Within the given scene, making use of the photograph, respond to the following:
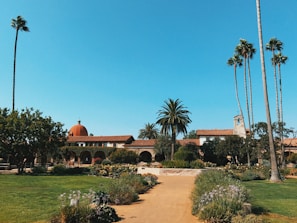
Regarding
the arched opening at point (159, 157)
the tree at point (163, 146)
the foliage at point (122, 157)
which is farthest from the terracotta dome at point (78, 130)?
the tree at point (163, 146)

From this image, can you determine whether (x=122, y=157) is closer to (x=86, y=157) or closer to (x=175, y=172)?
(x=86, y=157)

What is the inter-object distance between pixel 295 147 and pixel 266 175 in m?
31.9

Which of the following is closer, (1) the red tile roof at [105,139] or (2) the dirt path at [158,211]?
(2) the dirt path at [158,211]

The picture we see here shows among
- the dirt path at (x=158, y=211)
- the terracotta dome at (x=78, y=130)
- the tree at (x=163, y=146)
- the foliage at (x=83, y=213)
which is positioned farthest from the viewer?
the terracotta dome at (x=78, y=130)

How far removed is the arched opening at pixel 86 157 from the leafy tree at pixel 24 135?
29.0m

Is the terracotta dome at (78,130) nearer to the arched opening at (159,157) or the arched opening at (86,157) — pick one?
the arched opening at (86,157)

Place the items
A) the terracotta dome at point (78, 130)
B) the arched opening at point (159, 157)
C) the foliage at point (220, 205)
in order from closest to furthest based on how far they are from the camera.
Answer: the foliage at point (220, 205) → the arched opening at point (159, 157) → the terracotta dome at point (78, 130)

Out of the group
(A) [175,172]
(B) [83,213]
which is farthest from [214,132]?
(B) [83,213]

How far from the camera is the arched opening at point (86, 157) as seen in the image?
59.1 m

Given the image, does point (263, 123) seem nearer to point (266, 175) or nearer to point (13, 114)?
point (266, 175)

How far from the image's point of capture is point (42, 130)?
94.4 feet

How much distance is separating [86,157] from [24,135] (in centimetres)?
3309

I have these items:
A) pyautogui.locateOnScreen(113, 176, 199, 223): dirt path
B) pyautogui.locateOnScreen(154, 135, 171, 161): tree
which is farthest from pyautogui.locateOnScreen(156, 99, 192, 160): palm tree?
pyautogui.locateOnScreen(113, 176, 199, 223): dirt path

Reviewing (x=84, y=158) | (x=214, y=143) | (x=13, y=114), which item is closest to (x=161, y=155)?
(x=214, y=143)
